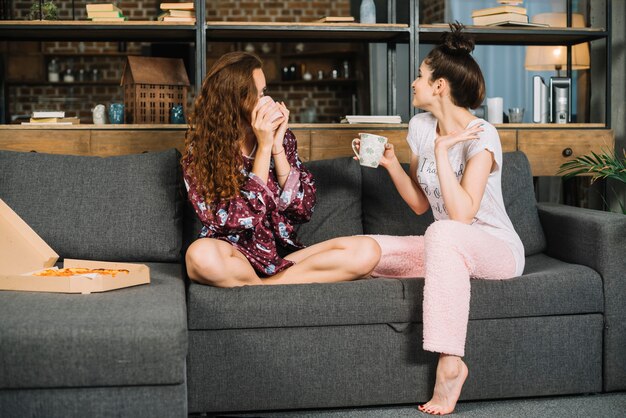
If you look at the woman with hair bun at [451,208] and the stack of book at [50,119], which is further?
the stack of book at [50,119]

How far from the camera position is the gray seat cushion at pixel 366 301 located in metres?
2.37

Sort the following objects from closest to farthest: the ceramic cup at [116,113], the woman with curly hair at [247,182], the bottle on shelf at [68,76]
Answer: the woman with curly hair at [247,182], the ceramic cup at [116,113], the bottle on shelf at [68,76]

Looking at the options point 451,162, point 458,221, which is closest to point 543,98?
point 451,162

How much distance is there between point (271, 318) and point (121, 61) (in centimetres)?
531

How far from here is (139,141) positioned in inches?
139

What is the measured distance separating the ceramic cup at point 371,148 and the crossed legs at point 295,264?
10.0 inches

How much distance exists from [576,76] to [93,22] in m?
3.34

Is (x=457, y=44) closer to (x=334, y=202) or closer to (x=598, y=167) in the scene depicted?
(x=334, y=202)

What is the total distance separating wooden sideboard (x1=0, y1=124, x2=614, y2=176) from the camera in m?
3.51

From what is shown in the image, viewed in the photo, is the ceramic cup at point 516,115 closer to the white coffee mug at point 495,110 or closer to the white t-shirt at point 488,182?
the white coffee mug at point 495,110

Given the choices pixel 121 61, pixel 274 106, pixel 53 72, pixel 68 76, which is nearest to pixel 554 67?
pixel 274 106

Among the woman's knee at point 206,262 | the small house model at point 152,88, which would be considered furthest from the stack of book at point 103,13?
the woman's knee at point 206,262

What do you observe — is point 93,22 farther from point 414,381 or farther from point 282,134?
point 414,381

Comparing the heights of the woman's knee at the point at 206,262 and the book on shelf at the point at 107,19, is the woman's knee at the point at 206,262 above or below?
below
